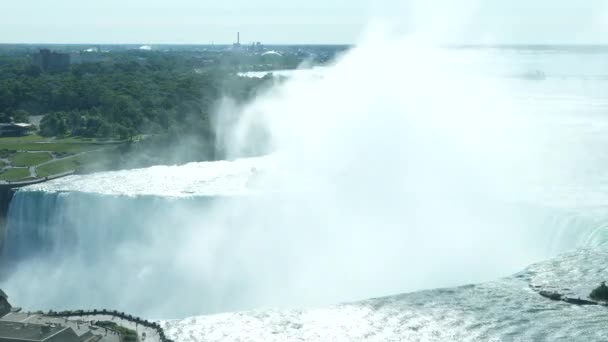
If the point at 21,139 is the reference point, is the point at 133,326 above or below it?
below

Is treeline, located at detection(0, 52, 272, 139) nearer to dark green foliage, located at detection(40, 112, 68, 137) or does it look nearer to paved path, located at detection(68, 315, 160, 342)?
dark green foliage, located at detection(40, 112, 68, 137)

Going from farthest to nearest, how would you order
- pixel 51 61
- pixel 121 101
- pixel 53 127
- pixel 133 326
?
1. pixel 51 61
2. pixel 121 101
3. pixel 53 127
4. pixel 133 326

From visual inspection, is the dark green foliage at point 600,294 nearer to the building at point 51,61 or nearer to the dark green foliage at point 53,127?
the dark green foliage at point 53,127

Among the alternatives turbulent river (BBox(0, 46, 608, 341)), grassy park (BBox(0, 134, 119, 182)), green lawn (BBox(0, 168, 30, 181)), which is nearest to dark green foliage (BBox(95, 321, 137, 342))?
turbulent river (BBox(0, 46, 608, 341))

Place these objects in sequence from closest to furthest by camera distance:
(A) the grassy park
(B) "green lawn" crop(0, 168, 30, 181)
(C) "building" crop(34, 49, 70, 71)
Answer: (B) "green lawn" crop(0, 168, 30, 181) < (A) the grassy park < (C) "building" crop(34, 49, 70, 71)

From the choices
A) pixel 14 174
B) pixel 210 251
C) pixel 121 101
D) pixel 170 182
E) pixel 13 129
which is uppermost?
pixel 121 101

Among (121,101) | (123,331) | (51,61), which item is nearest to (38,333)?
(123,331)

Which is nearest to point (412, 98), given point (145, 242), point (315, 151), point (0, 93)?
point (315, 151)

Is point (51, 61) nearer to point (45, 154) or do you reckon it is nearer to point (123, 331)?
point (45, 154)
